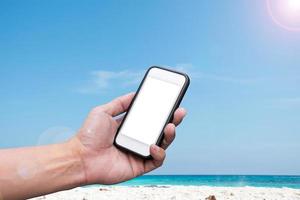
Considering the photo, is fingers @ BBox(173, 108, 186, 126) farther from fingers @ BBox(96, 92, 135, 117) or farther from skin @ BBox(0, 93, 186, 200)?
fingers @ BBox(96, 92, 135, 117)

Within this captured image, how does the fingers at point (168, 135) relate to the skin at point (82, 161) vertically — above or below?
above

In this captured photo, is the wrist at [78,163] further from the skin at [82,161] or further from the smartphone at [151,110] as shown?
the smartphone at [151,110]

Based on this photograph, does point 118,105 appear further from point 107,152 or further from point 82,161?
point 82,161

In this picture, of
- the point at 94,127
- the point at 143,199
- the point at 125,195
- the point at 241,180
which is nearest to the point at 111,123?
the point at 94,127

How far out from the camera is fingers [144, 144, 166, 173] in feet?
12.1

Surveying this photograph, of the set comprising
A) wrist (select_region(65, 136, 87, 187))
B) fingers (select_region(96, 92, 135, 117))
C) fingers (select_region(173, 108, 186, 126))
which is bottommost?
wrist (select_region(65, 136, 87, 187))

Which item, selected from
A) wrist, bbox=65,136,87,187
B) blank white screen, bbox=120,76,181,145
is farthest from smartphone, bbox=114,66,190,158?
wrist, bbox=65,136,87,187

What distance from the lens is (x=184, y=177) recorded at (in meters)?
39.6

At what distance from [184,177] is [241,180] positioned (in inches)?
208

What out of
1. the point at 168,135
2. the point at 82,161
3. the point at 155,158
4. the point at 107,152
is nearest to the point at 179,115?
the point at 168,135

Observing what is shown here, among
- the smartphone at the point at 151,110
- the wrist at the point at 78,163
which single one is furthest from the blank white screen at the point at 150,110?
the wrist at the point at 78,163

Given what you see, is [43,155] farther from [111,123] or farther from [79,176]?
[111,123]

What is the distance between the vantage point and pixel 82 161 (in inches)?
142

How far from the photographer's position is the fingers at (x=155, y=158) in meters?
3.70
